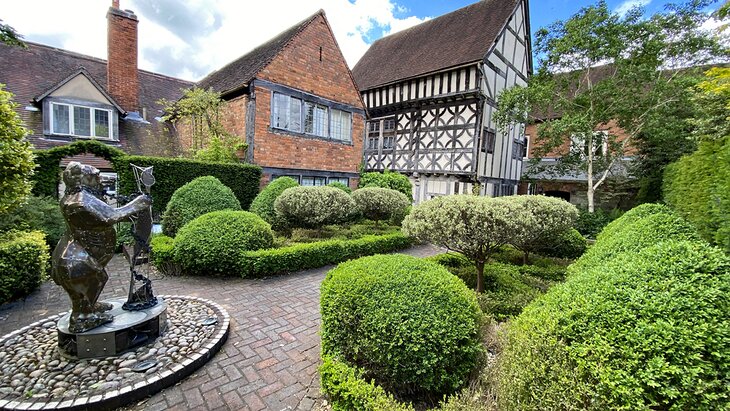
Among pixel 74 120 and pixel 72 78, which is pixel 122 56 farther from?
pixel 74 120

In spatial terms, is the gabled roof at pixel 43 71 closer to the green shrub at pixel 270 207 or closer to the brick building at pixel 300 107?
the brick building at pixel 300 107

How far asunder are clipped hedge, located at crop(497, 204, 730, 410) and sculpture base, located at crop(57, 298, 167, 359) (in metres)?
3.90

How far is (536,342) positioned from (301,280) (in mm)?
4987

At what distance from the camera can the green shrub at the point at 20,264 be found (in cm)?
449

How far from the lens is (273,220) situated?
379 inches

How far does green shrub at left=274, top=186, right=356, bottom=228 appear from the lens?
8.71m

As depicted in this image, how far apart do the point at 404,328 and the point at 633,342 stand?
1668mm

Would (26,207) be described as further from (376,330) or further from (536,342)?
(536,342)

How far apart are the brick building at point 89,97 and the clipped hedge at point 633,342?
15.1 metres

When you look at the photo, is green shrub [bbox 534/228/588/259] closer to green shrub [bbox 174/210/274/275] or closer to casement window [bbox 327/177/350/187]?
green shrub [bbox 174/210/274/275]

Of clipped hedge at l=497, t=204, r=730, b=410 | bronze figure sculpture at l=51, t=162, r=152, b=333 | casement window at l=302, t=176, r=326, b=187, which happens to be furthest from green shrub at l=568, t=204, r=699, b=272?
casement window at l=302, t=176, r=326, b=187

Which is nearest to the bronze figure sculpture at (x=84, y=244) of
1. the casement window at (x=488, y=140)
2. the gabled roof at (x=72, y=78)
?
the gabled roof at (x=72, y=78)

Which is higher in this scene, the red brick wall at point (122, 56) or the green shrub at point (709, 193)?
the red brick wall at point (122, 56)

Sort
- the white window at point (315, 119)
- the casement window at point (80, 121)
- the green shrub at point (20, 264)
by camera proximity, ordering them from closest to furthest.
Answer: the green shrub at point (20, 264) → the casement window at point (80, 121) → the white window at point (315, 119)
